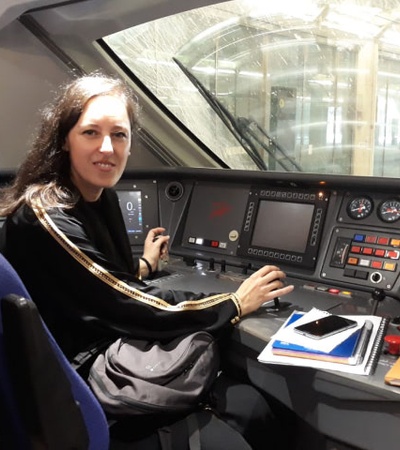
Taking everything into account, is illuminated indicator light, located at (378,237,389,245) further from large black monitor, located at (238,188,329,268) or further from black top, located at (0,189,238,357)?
black top, located at (0,189,238,357)

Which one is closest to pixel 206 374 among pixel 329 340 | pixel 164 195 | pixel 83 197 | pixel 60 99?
pixel 329 340

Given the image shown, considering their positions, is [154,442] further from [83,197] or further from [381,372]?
[83,197]

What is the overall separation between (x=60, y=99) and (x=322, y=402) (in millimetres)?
1055

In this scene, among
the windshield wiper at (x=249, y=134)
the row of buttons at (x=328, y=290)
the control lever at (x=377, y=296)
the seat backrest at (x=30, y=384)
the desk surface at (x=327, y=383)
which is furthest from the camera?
the windshield wiper at (x=249, y=134)

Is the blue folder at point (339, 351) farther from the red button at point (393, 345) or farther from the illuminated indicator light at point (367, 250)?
the illuminated indicator light at point (367, 250)

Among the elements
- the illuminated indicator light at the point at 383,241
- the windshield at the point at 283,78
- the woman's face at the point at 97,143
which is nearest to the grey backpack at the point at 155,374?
the woman's face at the point at 97,143

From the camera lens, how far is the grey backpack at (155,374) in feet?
3.72

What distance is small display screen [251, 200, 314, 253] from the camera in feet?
6.04

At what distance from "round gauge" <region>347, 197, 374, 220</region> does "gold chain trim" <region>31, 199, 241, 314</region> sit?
27.4 inches

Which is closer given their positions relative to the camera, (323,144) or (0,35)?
(0,35)

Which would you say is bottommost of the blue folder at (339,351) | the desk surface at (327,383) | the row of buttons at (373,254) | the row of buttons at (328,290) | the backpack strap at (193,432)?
the backpack strap at (193,432)

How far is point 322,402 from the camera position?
117 cm

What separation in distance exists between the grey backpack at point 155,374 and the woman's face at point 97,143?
1.53 feet

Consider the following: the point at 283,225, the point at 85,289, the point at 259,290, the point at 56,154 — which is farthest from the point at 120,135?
Result: the point at 283,225
